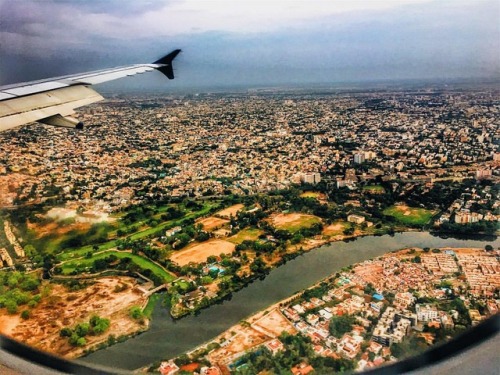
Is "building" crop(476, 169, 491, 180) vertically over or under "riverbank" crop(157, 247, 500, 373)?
over

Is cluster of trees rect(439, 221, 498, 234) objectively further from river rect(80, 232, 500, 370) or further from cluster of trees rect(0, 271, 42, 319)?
cluster of trees rect(0, 271, 42, 319)

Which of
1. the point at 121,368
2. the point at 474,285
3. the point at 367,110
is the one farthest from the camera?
the point at 367,110

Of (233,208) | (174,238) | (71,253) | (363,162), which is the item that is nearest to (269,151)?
(363,162)

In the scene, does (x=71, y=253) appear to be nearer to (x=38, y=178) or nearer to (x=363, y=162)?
(x=38, y=178)

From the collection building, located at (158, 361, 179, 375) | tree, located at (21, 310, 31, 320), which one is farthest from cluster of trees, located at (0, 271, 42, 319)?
building, located at (158, 361, 179, 375)

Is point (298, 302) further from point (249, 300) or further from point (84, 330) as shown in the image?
point (84, 330)

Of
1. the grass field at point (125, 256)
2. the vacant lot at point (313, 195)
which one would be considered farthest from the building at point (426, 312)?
the vacant lot at point (313, 195)
